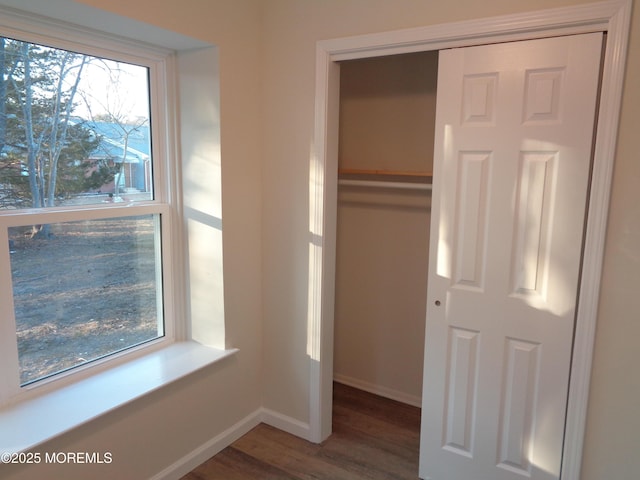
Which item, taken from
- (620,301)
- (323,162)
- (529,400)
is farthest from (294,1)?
(529,400)

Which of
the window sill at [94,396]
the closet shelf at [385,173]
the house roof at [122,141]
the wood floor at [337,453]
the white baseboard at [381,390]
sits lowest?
the wood floor at [337,453]

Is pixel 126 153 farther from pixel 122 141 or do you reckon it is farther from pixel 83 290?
pixel 83 290

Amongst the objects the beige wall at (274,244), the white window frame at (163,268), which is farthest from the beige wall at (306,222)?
the white window frame at (163,268)

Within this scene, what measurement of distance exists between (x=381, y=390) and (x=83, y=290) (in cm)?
207

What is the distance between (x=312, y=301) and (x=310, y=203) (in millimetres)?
550

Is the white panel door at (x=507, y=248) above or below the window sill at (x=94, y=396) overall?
above

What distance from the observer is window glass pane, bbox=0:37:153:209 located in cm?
184

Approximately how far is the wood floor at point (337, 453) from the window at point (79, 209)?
0.76 m

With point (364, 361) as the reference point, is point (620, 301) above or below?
above

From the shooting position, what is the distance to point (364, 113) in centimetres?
309

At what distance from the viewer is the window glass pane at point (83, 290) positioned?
194cm

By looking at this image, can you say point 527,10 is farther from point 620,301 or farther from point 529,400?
point 529,400

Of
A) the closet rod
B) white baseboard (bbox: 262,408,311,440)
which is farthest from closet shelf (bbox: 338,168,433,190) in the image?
white baseboard (bbox: 262,408,311,440)

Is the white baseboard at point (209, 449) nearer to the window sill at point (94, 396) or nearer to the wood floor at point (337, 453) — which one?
the wood floor at point (337, 453)
